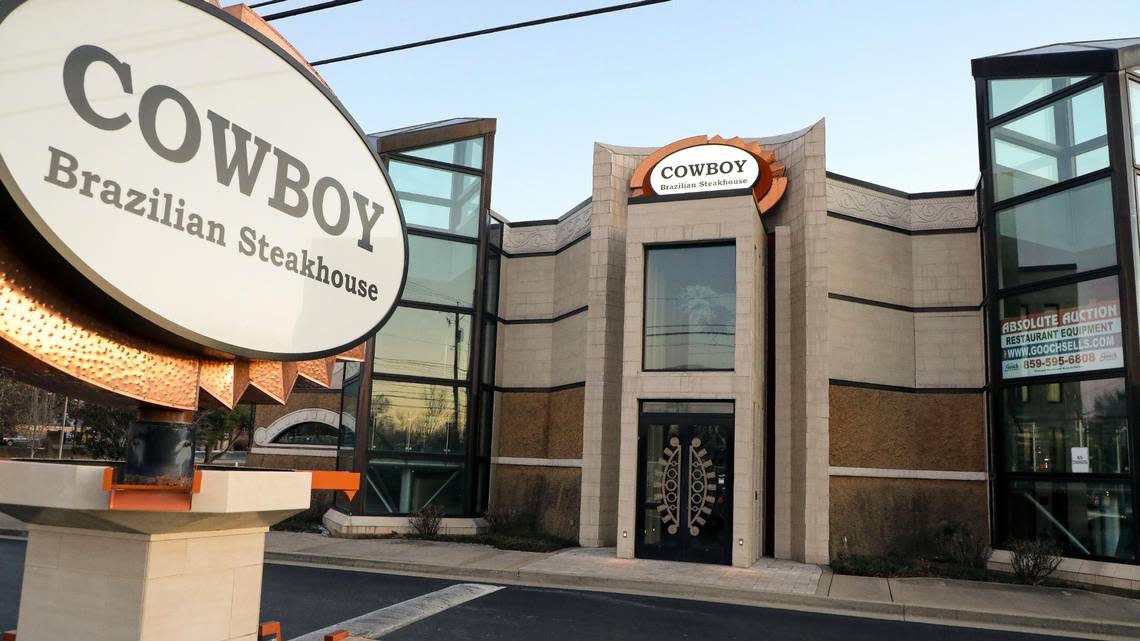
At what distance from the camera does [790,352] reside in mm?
18734

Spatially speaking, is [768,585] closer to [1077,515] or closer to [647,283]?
[1077,515]

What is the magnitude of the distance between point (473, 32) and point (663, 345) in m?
11.1

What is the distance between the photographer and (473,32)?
7.57 meters

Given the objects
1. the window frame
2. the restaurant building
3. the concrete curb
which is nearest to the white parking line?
the concrete curb

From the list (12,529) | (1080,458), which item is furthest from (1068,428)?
(12,529)

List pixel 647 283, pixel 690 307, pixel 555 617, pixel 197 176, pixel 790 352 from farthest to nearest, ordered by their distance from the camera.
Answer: pixel 790 352 < pixel 647 283 < pixel 690 307 < pixel 555 617 < pixel 197 176

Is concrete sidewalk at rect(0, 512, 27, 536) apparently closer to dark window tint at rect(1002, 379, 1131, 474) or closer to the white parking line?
the white parking line

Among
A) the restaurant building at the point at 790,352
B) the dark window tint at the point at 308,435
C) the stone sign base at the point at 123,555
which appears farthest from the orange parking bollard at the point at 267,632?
the dark window tint at the point at 308,435

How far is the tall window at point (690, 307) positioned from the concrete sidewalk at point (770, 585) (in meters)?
4.25

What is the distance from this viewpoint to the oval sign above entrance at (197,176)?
383 cm

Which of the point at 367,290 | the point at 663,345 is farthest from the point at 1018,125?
the point at 367,290

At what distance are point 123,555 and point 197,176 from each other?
2274 mm

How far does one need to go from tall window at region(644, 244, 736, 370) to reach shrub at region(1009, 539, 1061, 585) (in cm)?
642

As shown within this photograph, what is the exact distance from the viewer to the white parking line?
10.6 metres
